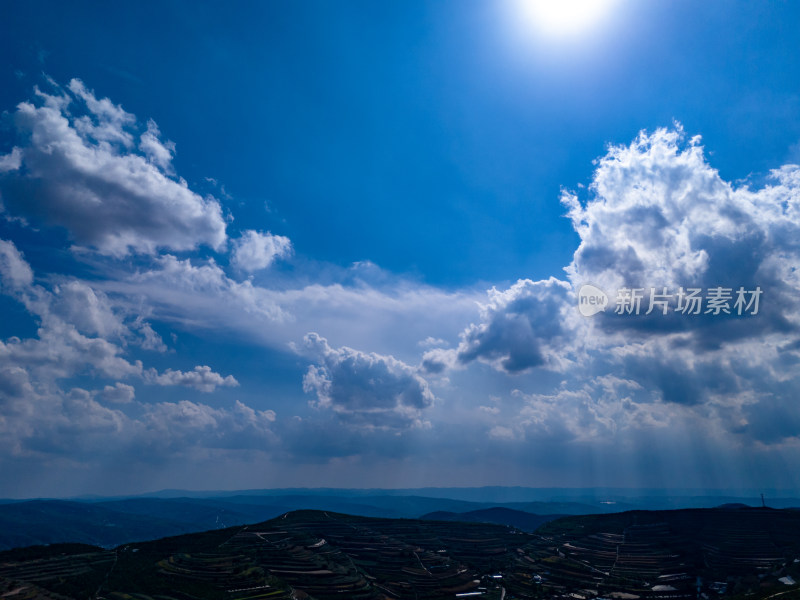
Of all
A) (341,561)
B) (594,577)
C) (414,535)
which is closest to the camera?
(594,577)

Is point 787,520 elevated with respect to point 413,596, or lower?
elevated

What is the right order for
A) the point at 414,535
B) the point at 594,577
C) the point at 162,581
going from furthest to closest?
the point at 414,535 < the point at 594,577 < the point at 162,581

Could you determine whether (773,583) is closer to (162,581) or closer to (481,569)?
(481,569)

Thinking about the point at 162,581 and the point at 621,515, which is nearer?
the point at 162,581

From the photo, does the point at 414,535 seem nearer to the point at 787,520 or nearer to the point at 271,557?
the point at 271,557

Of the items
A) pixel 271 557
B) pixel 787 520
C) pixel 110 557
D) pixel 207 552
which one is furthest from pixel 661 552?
pixel 110 557

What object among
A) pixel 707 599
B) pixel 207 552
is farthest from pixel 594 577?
pixel 207 552
